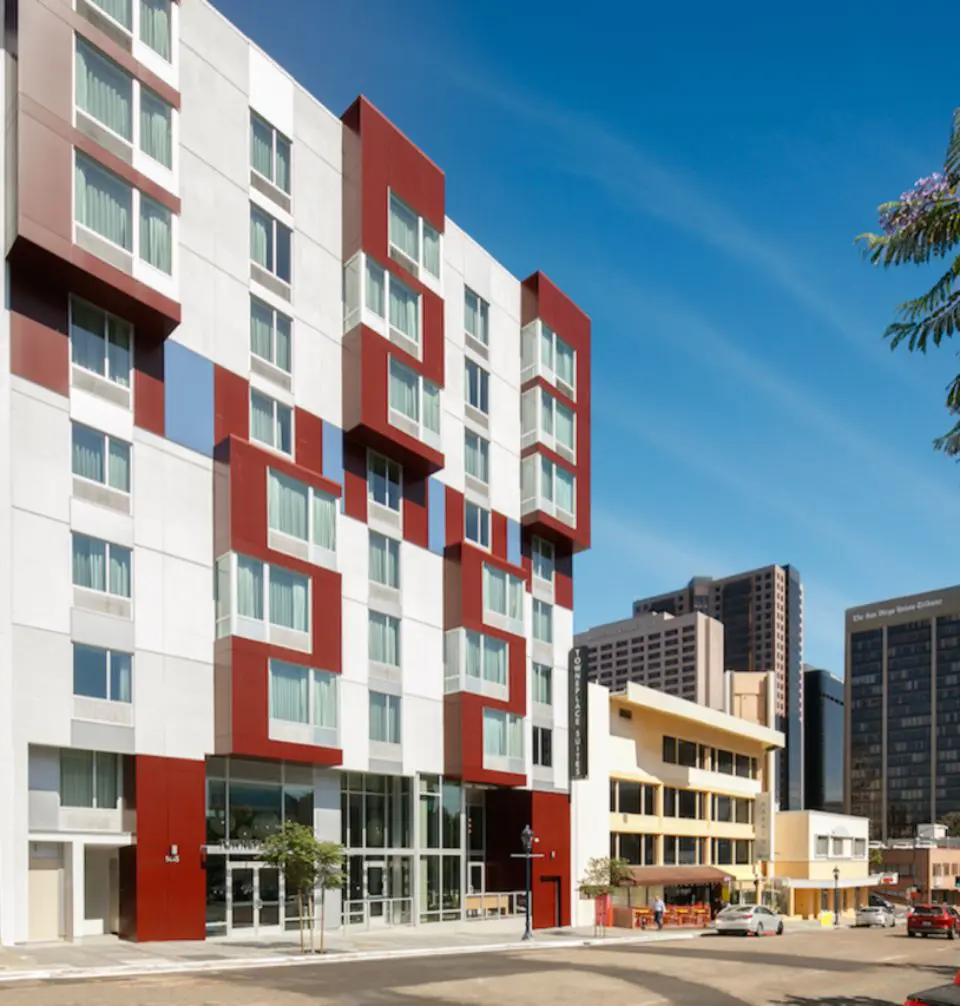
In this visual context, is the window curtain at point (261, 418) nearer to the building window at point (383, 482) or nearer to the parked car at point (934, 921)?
the building window at point (383, 482)

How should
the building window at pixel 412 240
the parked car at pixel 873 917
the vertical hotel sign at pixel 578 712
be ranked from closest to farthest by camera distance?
the building window at pixel 412 240 → the vertical hotel sign at pixel 578 712 → the parked car at pixel 873 917

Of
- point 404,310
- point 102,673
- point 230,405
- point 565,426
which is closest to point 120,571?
point 102,673

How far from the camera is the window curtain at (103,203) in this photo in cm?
3597

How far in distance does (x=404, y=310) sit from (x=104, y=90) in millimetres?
15399

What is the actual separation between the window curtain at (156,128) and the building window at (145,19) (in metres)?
1.78

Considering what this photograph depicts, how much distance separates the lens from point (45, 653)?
34031 mm

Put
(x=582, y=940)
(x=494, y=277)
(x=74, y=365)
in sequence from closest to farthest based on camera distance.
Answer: (x=74, y=365) → (x=582, y=940) → (x=494, y=277)

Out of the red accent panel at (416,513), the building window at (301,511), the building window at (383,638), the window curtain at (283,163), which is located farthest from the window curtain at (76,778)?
the window curtain at (283,163)

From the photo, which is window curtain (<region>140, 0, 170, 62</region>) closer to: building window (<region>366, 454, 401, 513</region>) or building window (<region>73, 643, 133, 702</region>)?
building window (<region>366, 454, 401, 513</region>)

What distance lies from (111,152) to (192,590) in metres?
13.8

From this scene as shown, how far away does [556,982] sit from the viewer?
91.2 ft

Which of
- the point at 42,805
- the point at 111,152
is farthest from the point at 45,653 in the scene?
the point at 111,152

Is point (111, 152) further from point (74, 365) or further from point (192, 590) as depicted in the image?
point (192, 590)

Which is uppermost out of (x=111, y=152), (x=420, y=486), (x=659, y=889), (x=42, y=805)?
(x=111, y=152)
